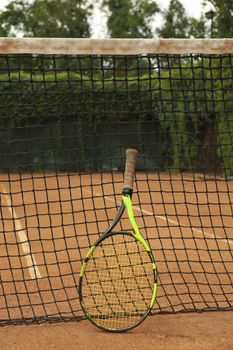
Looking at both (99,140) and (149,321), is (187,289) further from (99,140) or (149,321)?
(99,140)

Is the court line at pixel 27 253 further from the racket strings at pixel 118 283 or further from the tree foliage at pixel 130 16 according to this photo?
the tree foliage at pixel 130 16

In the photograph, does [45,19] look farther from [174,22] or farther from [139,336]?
[139,336]

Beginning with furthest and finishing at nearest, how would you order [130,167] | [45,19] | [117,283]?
[45,19] → [117,283] → [130,167]

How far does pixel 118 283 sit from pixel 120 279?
5cm

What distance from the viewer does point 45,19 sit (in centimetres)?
5438

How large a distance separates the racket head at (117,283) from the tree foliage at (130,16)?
171ft

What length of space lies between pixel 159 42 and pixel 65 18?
5126 cm

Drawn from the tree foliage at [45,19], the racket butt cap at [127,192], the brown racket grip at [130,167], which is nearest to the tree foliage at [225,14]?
the brown racket grip at [130,167]

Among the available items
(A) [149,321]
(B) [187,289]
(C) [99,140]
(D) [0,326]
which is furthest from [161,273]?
(C) [99,140]

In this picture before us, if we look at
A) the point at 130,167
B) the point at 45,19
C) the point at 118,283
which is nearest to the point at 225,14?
the point at 130,167

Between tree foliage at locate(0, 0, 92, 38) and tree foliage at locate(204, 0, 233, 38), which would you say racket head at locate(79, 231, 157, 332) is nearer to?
tree foliage at locate(204, 0, 233, 38)

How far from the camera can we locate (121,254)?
526cm

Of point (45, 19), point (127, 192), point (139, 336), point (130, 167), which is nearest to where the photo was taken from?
point (139, 336)

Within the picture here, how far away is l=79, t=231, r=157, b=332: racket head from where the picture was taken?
5012 millimetres
